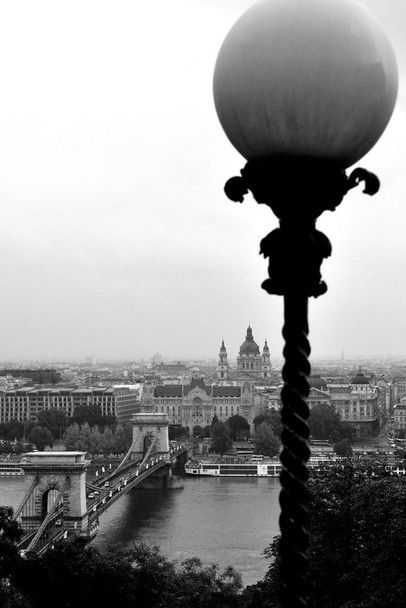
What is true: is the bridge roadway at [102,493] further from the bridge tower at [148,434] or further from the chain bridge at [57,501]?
the bridge tower at [148,434]

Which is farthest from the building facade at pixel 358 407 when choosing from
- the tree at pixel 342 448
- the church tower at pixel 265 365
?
the church tower at pixel 265 365

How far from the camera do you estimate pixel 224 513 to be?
915 inches

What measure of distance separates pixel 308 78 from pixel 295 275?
336 mm

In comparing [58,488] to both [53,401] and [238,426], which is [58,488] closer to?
[238,426]

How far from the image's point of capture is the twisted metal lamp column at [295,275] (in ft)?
5.16

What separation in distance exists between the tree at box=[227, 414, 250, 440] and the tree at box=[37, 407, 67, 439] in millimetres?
7530

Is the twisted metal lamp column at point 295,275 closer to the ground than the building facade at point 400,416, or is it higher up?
higher up

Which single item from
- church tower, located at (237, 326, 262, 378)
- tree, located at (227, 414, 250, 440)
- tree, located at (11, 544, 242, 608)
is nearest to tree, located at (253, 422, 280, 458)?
tree, located at (227, 414, 250, 440)

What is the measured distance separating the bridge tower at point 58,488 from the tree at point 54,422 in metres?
20.1

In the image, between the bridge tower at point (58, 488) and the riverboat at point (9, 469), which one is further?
the riverboat at point (9, 469)

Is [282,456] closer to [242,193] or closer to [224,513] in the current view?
[242,193]

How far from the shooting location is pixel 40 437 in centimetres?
3872

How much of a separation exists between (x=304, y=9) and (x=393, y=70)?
0.18 meters

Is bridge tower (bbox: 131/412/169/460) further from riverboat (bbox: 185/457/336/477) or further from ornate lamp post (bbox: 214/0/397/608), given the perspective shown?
ornate lamp post (bbox: 214/0/397/608)
